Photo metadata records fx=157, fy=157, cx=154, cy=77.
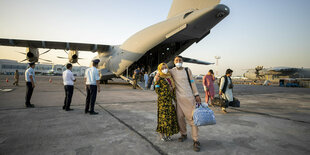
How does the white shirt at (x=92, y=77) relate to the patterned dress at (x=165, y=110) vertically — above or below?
above

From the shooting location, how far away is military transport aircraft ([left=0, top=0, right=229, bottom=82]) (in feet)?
27.4

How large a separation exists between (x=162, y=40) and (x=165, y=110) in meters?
7.87

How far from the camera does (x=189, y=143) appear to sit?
2.66 meters

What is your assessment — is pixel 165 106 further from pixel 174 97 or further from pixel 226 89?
pixel 226 89

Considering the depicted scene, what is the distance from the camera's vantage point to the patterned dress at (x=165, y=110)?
2.69 meters

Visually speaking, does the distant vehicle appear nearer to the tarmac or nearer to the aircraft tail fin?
the aircraft tail fin

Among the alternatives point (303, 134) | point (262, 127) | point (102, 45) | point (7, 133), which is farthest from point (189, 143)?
point (102, 45)

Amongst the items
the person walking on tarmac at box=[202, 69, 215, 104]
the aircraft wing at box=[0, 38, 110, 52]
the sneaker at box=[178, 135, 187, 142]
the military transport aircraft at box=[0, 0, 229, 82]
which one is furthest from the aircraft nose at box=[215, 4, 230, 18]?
the aircraft wing at box=[0, 38, 110, 52]

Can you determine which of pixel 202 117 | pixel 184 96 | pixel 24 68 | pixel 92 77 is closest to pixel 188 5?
pixel 92 77

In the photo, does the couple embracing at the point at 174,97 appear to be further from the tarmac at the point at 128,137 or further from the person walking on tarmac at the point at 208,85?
the person walking on tarmac at the point at 208,85

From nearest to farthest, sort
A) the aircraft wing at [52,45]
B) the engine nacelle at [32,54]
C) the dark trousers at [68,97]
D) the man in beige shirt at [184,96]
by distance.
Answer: the man in beige shirt at [184,96]
the dark trousers at [68,97]
the aircraft wing at [52,45]
the engine nacelle at [32,54]

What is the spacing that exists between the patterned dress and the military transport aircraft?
6.35 metres

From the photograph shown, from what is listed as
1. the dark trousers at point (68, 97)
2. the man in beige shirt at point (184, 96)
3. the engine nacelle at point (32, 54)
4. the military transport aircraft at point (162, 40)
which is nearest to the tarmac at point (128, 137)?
the man in beige shirt at point (184, 96)

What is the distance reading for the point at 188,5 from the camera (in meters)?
9.67
